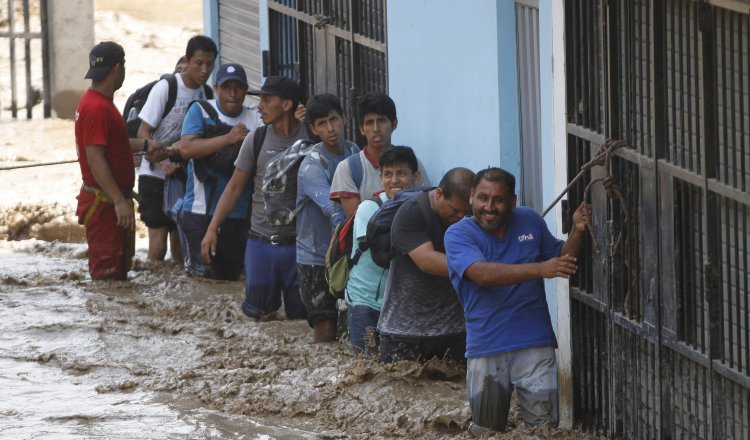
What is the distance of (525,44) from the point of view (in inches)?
287

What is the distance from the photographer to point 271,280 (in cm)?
917

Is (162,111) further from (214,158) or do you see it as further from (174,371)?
(174,371)

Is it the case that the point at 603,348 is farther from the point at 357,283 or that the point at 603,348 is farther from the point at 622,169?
the point at 357,283

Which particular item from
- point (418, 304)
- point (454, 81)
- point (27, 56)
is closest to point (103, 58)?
point (454, 81)

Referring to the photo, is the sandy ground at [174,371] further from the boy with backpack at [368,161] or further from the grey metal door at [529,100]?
the grey metal door at [529,100]

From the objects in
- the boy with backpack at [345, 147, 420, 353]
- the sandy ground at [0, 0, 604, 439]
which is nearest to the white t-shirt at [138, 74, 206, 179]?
the sandy ground at [0, 0, 604, 439]

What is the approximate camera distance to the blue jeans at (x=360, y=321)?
785cm

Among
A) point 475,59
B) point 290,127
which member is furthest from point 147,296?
point 475,59

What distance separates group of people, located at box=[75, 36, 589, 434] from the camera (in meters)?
6.16

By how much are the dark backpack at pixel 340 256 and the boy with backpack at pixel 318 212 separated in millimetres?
392

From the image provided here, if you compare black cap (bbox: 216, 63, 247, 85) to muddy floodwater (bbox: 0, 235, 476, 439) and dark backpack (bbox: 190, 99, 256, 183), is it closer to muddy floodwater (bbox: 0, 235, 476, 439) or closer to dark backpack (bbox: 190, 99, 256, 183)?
dark backpack (bbox: 190, 99, 256, 183)

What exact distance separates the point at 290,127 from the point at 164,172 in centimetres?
221

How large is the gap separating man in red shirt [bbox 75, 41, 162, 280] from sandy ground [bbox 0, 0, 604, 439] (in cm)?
26

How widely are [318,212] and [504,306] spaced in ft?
8.58
